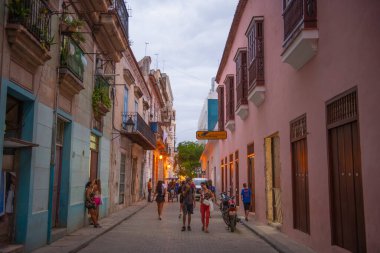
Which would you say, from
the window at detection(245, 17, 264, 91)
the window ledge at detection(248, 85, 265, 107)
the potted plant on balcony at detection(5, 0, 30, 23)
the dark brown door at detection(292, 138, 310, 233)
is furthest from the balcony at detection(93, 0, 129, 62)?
the dark brown door at detection(292, 138, 310, 233)

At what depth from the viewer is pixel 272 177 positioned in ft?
50.2

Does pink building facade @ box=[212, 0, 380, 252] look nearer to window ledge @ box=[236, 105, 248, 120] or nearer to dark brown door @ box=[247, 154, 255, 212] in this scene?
dark brown door @ box=[247, 154, 255, 212]

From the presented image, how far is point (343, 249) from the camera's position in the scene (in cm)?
807

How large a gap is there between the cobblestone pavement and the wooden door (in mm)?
1087

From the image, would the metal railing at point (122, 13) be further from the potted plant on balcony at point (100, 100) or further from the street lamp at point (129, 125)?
the street lamp at point (129, 125)

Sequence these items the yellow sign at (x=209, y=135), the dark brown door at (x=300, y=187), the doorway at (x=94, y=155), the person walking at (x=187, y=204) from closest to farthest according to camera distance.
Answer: the dark brown door at (x=300, y=187) → the person walking at (x=187, y=204) → the doorway at (x=94, y=155) → the yellow sign at (x=209, y=135)

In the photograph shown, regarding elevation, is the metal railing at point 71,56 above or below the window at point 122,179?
above

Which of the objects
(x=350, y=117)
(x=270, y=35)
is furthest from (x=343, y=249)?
(x=270, y=35)

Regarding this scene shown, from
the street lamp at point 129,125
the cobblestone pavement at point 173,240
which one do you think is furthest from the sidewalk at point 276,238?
the street lamp at point 129,125

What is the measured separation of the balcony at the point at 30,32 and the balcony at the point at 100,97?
17.2 ft

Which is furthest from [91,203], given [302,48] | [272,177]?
[302,48]

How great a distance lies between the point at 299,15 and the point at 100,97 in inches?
323

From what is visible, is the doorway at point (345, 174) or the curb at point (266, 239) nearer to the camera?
the doorway at point (345, 174)

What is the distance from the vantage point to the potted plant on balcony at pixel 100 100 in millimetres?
15086
